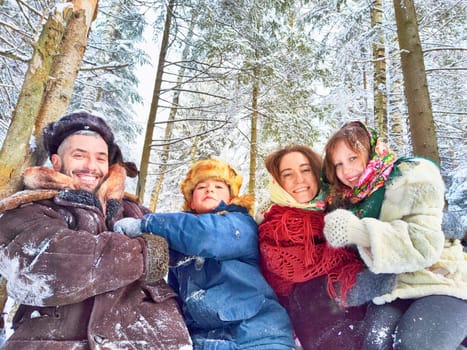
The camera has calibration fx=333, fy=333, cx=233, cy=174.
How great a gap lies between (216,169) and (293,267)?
1.02m

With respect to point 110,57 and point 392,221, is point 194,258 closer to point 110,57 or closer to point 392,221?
point 392,221

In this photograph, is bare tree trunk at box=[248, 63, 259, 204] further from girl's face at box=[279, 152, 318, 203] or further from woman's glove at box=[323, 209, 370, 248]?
woman's glove at box=[323, 209, 370, 248]

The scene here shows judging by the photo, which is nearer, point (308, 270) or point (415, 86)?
point (308, 270)

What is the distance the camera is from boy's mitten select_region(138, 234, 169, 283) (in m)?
1.97

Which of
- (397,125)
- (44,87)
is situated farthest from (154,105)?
(397,125)

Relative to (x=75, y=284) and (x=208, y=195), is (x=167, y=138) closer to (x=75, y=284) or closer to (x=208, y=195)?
(x=208, y=195)

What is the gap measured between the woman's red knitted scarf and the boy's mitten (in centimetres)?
71

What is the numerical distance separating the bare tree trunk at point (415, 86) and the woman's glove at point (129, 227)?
294 centimetres

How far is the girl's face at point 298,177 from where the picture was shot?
103 inches

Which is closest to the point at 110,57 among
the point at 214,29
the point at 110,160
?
the point at 214,29

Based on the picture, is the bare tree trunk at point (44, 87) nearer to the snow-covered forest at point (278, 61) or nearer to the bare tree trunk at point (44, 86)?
the bare tree trunk at point (44, 86)

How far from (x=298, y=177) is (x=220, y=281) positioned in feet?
3.37

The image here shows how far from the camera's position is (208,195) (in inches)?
105

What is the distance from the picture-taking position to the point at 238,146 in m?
12.1
